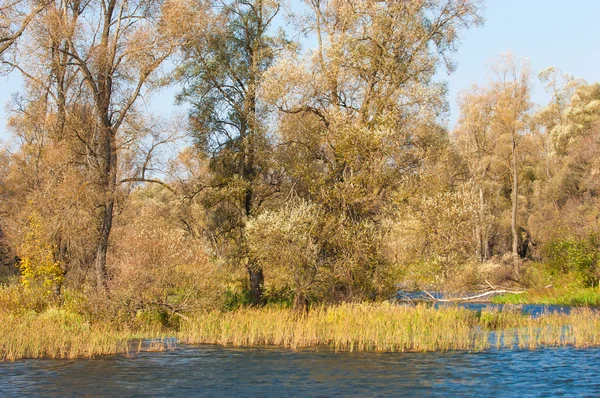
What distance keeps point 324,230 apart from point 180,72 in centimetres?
1187

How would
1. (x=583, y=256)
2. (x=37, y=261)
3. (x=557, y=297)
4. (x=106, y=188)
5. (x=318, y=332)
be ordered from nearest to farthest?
(x=318, y=332) → (x=37, y=261) → (x=106, y=188) → (x=557, y=297) → (x=583, y=256)

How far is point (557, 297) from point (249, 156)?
20793 mm

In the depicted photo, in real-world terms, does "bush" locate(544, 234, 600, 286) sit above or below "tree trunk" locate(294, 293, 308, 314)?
above

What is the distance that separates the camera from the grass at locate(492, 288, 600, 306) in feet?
120

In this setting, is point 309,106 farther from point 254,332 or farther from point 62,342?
point 62,342

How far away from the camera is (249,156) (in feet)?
109

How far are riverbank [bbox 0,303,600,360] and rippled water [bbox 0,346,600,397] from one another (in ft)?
3.40

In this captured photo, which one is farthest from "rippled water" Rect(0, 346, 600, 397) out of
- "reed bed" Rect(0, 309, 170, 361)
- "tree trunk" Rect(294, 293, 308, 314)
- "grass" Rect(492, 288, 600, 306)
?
"grass" Rect(492, 288, 600, 306)

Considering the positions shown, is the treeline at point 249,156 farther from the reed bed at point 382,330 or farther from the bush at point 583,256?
the bush at point 583,256

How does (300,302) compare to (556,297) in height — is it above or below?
below

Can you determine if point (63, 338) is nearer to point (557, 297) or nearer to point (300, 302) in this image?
point (300, 302)

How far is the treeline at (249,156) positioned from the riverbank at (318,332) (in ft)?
4.74

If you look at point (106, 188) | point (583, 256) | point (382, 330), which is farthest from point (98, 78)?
point (583, 256)

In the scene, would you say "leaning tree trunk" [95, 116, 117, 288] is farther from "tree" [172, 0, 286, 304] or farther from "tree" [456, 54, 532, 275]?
"tree" [456, 54, 532, 275]
